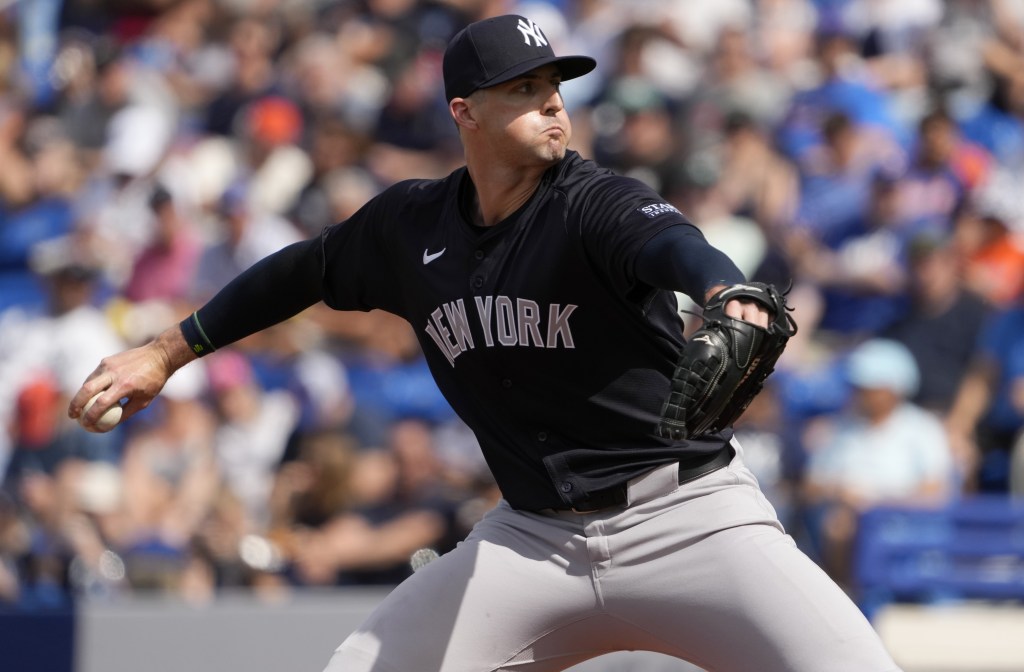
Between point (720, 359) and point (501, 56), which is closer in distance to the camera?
point (720, 359)

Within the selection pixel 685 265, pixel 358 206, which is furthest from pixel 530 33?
pixel 358 206

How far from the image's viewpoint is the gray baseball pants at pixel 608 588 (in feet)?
11.9

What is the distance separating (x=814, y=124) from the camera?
10.5 m

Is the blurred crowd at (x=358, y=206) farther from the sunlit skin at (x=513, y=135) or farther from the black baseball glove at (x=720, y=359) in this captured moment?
the black baseball glove at (x=720, y=359)

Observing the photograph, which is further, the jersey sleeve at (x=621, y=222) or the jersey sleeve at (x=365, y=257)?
the jersey sleeve at (x=365, y=257)

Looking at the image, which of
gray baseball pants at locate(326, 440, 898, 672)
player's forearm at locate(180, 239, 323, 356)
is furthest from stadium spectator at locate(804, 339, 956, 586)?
player's forearm at locate(180, 239, 323, 356)

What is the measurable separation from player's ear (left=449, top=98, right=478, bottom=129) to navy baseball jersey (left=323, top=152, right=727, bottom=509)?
189 mm

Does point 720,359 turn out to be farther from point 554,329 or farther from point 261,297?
point 261,297

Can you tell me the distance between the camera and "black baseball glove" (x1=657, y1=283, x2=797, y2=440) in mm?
3016

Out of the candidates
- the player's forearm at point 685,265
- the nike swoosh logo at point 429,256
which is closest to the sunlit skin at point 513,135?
the nike swoosh logo at point 429,256

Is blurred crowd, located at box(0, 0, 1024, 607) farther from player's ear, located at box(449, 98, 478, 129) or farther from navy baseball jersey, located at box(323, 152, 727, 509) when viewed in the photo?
player's ear, located at box(449, 98, 478, 129)

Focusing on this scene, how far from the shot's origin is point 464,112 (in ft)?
13.0

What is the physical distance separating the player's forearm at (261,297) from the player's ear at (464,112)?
1.98 ft

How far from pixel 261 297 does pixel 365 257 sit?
0.32 meters
